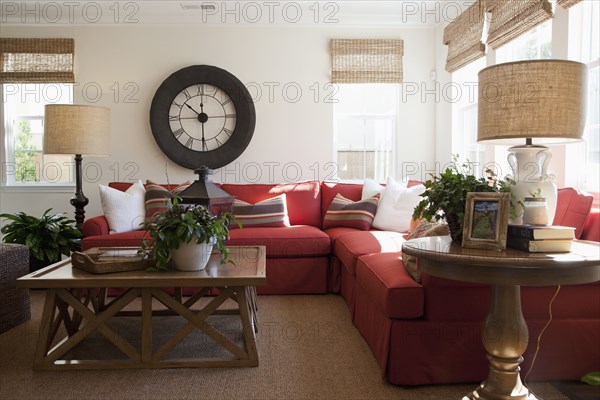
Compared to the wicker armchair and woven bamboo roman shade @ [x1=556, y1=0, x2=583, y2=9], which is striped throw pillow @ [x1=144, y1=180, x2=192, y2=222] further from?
woven bamboo roman shade @ [x1=556, y1=0, x2=583, y2=9]

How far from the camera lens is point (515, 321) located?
186 centimetres

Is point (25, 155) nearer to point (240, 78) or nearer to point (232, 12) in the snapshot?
point (240, 78)

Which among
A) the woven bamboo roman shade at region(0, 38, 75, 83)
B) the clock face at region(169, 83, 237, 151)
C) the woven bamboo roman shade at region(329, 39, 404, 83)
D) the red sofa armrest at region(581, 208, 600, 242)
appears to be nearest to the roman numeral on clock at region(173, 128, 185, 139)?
the clock face at region(169, 83, 237, 151)

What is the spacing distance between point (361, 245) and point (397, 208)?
3.10ft

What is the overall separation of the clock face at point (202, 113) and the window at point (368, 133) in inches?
43.6

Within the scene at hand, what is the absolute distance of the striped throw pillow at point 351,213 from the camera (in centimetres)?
416

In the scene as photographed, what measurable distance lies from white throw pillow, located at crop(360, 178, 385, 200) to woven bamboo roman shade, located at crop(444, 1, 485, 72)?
124 centimetres

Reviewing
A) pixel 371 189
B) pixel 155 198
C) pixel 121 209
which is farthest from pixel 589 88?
pixel 121 209

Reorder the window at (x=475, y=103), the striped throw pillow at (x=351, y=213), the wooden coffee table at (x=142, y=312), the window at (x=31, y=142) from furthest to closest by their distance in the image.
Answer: the window at (x=31, y=142) < the striped throw pillow at (x=351, y=213) < the window at (x=475, y=103) < the wooden coffee table at (x=142, y=312)

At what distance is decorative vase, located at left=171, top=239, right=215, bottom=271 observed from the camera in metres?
2.43

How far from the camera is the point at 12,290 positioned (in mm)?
3059

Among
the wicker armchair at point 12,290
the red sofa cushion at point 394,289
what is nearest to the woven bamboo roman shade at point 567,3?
the red sofa cushion at point 394,289

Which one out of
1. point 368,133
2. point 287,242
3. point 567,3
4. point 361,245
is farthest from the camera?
point 368,133

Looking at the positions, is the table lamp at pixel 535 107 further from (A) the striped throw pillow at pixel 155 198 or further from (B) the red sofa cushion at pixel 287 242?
(A) the striped throw pillow at pixel 155 198
